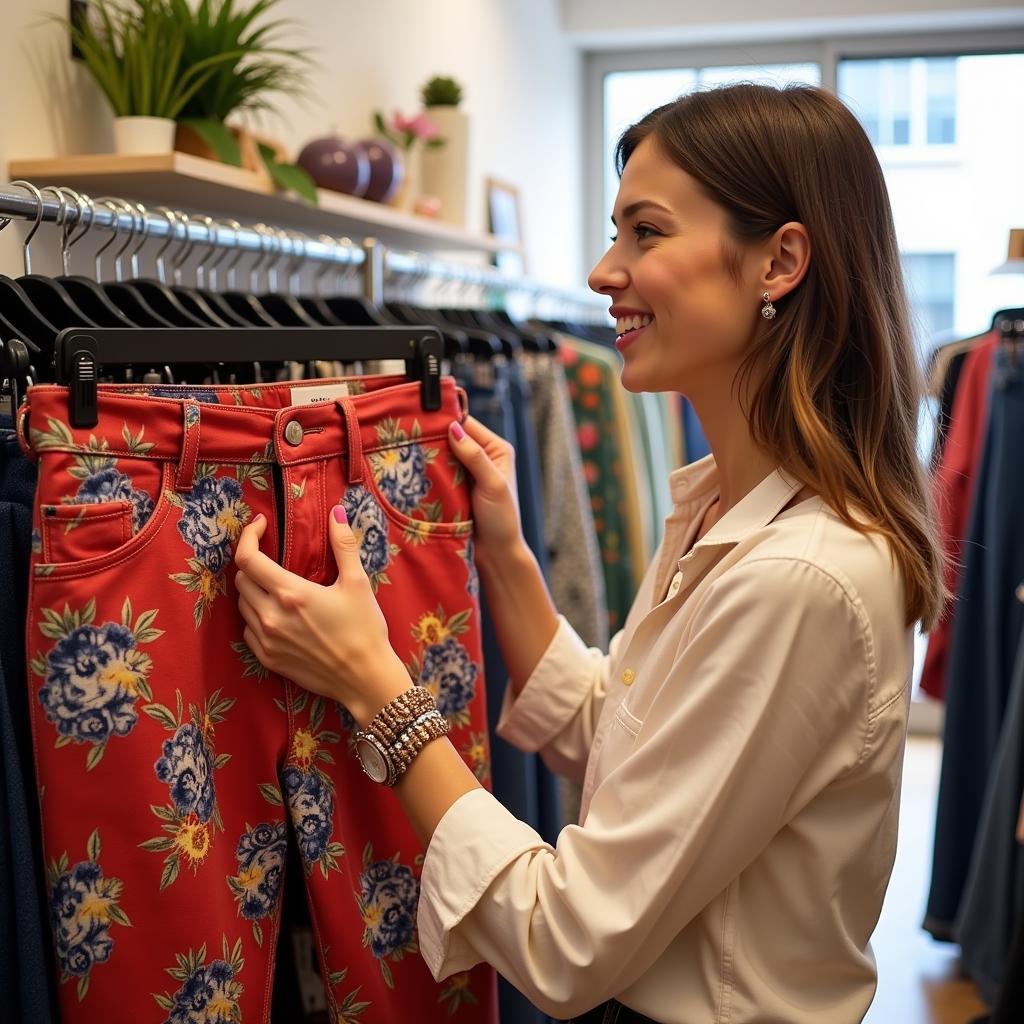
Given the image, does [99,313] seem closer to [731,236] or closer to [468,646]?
[468,646]

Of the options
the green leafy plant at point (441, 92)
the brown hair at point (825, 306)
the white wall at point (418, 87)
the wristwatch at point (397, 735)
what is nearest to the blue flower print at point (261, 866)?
the wristwatch at point (397, 735)

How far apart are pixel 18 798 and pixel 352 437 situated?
1.38 ft

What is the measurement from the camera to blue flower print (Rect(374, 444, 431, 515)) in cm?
117

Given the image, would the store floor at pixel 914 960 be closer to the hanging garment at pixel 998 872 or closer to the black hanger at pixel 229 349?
the hanging garment at pixel 998 872

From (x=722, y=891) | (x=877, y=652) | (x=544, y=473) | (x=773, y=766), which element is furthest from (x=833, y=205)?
(x=544, y=473)

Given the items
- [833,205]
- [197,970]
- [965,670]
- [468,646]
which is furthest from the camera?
[965,670]

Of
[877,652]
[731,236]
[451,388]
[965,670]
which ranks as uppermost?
[731,236]

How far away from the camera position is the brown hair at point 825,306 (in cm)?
110

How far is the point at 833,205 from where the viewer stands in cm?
111

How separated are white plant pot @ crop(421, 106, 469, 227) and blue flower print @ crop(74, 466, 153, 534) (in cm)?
211

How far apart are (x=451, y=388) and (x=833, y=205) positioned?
1.39ft

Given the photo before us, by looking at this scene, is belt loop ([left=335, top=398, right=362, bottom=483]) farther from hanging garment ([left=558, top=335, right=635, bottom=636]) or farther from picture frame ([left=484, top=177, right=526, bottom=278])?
picture frame ([left=484, top=177, right=526, bottom=278])

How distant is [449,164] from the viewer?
117 inches

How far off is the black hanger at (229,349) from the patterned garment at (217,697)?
2 centimetres
